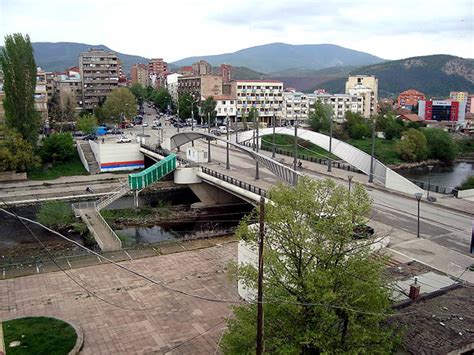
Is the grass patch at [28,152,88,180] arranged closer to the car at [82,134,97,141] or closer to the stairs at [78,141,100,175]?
the stairs at [78,141,100,175]

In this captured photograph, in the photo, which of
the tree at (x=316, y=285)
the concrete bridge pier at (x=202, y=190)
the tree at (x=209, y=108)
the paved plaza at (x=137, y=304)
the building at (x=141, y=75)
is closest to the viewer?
the tree at (x=316, y=285)

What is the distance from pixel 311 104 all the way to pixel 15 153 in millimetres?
72242

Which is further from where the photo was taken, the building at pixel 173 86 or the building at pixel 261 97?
the building at pixel 173 86

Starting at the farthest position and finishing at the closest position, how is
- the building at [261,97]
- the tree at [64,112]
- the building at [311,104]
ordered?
the building at [311,104] → the building at [261,97] → the tree at [64,112]

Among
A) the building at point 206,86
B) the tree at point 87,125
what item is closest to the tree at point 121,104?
the tree at point 87,125

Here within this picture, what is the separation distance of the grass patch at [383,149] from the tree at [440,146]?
18.0 ft

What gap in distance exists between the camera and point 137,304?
20.3 meters

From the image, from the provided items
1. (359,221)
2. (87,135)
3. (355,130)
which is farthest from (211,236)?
(355,130)

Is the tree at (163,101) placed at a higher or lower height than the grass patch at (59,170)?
higher

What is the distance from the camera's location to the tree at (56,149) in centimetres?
5591

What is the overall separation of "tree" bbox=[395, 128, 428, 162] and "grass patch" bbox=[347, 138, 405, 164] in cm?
122

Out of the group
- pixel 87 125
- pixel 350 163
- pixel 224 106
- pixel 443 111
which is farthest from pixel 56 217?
pixel 443 111

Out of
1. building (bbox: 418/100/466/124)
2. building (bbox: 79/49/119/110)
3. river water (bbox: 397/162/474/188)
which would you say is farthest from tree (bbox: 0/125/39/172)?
building (bbox: 418/100/466/124)

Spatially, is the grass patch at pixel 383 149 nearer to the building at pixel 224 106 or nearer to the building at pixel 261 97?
the building at pixel 261 97
